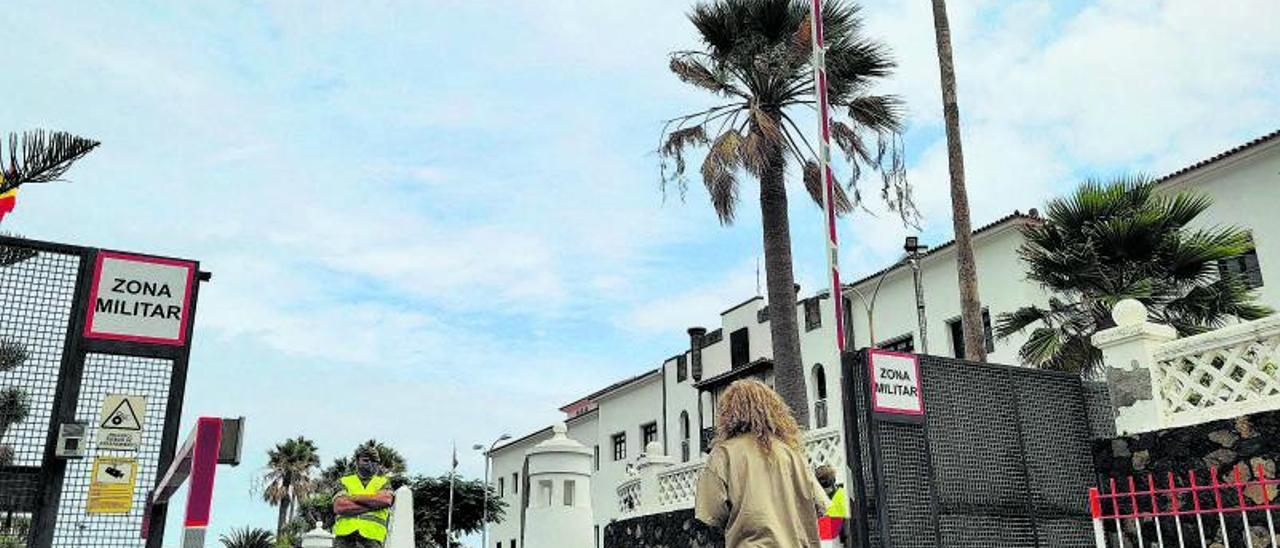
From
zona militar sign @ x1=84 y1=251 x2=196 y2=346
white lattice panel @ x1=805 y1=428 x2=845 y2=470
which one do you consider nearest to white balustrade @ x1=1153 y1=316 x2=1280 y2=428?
white lattice panel @ x1=805 y1=428 x2=845 y2=470

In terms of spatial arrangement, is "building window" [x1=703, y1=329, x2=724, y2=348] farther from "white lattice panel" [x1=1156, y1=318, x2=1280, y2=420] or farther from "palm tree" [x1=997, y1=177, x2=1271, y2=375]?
"white lattice panel" [x1=1156, y1=318, x2=1280, y2=420]

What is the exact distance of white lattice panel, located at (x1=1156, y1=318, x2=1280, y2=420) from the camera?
7.58m

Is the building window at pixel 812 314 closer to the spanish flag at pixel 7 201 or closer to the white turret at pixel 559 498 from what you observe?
the white turret at pixel 559 498

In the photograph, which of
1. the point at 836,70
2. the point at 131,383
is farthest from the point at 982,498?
the point at 836,70

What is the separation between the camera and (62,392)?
4.00m

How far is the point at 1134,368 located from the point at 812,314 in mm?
23358

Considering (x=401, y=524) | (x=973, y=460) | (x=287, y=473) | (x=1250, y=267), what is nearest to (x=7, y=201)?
(x=973, y=460)

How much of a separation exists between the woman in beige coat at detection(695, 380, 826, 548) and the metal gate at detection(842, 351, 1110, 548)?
8.59 ft

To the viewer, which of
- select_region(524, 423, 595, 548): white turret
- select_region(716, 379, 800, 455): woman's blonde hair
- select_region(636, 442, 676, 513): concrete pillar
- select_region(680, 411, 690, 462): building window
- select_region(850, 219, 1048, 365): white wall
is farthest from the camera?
select_region(680, 411, 690, 462): building window

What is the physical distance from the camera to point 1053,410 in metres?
7.72

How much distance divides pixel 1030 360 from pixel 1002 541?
7.31 meters

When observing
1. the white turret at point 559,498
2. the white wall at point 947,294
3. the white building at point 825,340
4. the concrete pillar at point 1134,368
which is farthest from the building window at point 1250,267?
the white turret at point 559,498

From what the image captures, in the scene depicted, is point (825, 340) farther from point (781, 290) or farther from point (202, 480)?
point (202, 480)

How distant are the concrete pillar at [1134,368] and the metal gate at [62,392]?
7.36 meters
